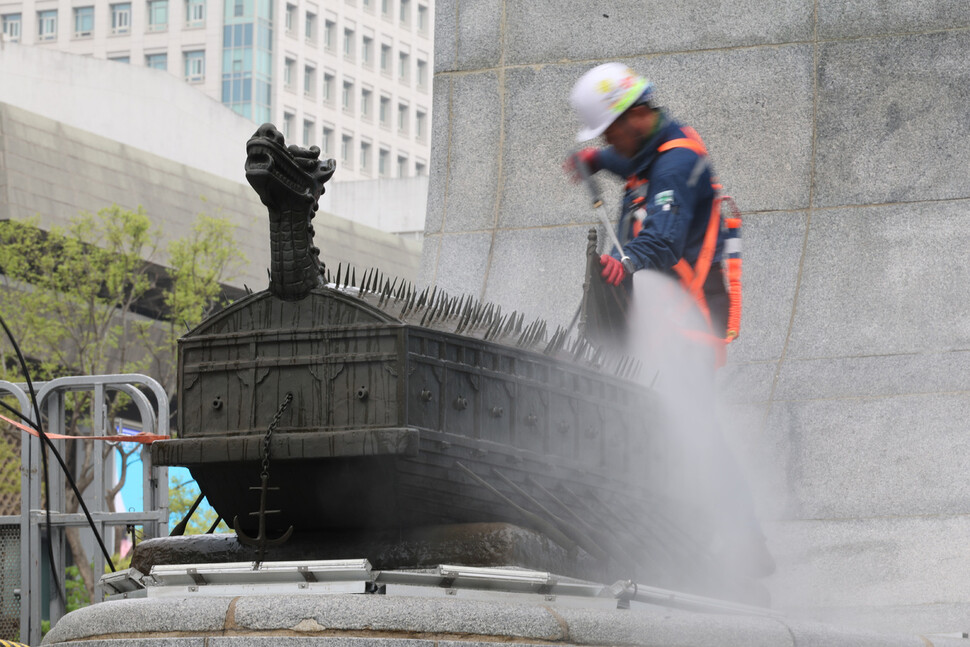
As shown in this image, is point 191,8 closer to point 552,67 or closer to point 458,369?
point 552,67

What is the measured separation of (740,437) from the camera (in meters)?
11.2

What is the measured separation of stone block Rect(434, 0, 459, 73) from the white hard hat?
19.7 ft

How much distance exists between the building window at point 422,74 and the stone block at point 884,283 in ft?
292

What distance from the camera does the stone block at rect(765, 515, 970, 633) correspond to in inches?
373

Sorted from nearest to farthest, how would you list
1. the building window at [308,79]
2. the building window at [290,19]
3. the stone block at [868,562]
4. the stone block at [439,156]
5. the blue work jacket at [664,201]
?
the blue work jacket at [664,201] < the stone block at [868,562] < the stone block at [439,156] < the building window at [290,19] < the building window at [308,79]

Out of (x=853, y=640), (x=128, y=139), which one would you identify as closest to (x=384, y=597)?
(x=853, y=640)

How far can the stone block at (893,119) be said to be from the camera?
12.6 meters

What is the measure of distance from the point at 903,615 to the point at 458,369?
359 centimetres

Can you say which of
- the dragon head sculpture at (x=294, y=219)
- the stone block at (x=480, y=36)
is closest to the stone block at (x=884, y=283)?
the stone block at (x=480, y=36)

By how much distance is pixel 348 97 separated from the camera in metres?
95.6

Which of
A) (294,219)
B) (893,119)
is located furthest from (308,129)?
(294,219)

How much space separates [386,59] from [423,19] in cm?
520

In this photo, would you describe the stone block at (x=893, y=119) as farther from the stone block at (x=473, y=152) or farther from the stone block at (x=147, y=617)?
the stone block at (x=147, y=617)

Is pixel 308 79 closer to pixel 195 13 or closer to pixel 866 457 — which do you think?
pixel 195 13
